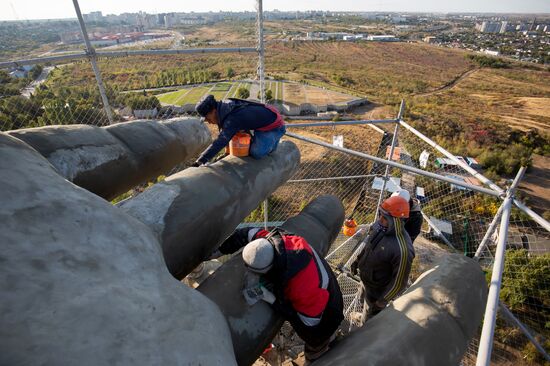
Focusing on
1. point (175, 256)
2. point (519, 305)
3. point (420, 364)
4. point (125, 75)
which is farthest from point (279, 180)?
point (125, 75)

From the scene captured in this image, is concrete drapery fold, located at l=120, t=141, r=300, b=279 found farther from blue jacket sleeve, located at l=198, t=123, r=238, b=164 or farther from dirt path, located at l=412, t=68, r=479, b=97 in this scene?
dirt path, located at l=412, t=68, r=479, b=97

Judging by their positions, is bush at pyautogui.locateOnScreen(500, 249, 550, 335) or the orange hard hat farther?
bush at pyautogui.locateOnScreen(500, 249, 550, 335)

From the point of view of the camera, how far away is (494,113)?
35.2 metres

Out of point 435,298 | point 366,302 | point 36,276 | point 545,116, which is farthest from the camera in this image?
point 545,116

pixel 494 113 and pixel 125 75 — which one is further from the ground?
pixel 125 75

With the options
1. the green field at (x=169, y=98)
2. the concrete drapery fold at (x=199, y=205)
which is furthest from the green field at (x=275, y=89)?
the concrete drapery fold at (x=199, y=205)

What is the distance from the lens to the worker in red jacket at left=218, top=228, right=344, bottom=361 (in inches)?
107

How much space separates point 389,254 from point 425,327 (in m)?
1.23

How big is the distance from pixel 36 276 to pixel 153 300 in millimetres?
511

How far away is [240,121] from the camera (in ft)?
12.9

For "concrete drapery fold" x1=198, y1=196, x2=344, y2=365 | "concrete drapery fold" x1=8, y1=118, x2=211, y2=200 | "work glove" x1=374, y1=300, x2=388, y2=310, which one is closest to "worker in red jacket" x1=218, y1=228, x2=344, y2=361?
"concrete drapery fold" x1=198, y1=196, x2=344, y2=365

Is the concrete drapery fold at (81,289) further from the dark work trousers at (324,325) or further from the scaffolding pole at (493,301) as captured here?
the scaffolding pole at (493,301)

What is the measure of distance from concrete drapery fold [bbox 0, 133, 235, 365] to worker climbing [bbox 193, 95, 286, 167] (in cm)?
201

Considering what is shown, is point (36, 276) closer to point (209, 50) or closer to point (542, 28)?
point (209, 50)
